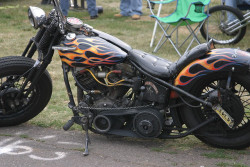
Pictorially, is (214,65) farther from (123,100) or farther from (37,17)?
(37,17)

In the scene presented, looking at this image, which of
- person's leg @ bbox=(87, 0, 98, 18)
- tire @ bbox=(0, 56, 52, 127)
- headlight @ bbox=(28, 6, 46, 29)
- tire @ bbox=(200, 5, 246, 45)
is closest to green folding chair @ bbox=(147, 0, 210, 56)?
tire @ bbox=(200, 5, 246, 45)

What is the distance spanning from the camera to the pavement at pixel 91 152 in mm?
3822

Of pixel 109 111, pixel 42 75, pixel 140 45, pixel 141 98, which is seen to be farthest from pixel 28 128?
pixel 140 45

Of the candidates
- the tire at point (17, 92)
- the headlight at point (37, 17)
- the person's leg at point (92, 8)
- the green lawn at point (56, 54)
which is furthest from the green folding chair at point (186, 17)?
the headlight at point (37, 17)

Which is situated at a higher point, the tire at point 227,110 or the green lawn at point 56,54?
the tire at point 227,110

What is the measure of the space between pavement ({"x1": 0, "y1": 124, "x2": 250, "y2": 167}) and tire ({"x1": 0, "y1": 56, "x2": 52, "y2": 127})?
152 millimetres

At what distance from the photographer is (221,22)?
8359 millimetres

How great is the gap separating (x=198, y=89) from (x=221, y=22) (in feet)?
15.7

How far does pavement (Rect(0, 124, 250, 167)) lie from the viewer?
3.82 m

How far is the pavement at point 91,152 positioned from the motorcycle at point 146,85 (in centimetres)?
14

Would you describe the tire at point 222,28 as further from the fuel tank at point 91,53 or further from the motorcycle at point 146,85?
the fuel tank at point 91,53

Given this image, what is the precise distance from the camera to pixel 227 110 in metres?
3.84

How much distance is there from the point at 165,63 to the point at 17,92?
4.90 ft

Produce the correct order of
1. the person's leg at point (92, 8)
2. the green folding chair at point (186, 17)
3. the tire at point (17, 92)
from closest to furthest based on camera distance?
the tire at point (17, 92) → the green folding chair at point (186, 17) → the person's leg at point (92, 8)
